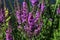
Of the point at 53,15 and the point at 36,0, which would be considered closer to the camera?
the point at 36,0

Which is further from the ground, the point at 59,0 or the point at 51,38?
the point at 59,0

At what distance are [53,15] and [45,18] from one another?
102 millimetres

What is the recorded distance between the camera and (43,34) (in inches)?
90.0

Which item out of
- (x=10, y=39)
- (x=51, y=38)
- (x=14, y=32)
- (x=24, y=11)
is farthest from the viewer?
(x=14, y=32)

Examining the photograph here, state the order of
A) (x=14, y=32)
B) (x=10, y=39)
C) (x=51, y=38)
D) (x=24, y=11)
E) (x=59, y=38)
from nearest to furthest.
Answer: (x=10, y=39) → (x=24, y=11) → (x=59, y=38) → (x=51, y=38) → (x=14, y=32)

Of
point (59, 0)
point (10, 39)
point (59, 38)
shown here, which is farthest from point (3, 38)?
point (59, 0)

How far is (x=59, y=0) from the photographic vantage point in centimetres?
238

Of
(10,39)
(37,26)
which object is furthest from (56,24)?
(10,39)

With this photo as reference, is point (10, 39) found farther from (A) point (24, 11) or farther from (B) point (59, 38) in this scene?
(B) point (59, 38)

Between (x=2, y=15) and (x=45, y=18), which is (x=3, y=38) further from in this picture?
(x=45, y=18)

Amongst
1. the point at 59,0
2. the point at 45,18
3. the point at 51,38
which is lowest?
the point at 51,38

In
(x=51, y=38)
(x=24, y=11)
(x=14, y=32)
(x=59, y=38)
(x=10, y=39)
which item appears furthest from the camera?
(x=14, y=32)

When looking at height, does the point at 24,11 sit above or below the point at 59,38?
above

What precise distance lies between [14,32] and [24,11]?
0.51 meters
